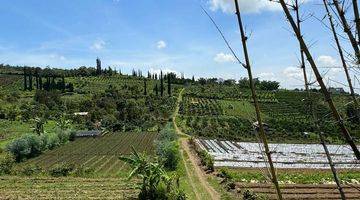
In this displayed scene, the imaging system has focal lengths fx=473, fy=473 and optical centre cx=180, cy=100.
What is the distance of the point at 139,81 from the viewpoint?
5556 inches

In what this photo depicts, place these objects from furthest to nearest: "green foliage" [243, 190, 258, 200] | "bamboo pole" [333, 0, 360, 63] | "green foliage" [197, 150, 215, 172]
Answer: "green foliage" [197, 150, 215, 172]
"green foliage" [243, 190, 258, 200]
"bamboo pole" [333, 0, 360, 63]

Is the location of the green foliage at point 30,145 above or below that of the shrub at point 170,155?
below

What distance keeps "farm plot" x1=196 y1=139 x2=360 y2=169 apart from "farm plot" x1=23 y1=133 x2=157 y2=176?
30.2ft

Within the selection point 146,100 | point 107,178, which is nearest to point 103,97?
point 146,100

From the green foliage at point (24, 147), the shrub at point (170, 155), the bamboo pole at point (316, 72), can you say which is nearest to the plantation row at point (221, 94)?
the green foliage at point (24, 147)

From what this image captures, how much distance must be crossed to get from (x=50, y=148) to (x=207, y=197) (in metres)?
38.0

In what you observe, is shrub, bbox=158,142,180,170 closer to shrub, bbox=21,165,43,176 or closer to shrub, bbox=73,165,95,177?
shrub, bbox=73,165,95,177

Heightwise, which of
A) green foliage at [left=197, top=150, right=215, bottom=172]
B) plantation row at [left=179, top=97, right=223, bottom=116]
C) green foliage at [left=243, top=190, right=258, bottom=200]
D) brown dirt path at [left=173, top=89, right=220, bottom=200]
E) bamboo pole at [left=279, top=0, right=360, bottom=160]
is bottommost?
brown dirt path at [left=173, top=89, right=220, bottom=200]

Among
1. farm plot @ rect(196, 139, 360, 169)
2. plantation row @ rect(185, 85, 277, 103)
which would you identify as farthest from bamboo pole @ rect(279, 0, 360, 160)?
plantation row @ rect(185, 85, 277, 103)

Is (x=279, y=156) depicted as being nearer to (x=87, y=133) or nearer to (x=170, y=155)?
(x=170, y=155)

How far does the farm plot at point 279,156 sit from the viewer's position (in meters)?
49.9

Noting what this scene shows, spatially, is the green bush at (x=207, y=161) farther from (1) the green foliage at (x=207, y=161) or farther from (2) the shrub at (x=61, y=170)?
(2) the shrub at (x=61, y=170)

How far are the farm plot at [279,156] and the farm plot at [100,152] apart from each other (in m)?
9.21

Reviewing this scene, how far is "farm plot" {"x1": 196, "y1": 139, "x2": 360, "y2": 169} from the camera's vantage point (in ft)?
164
